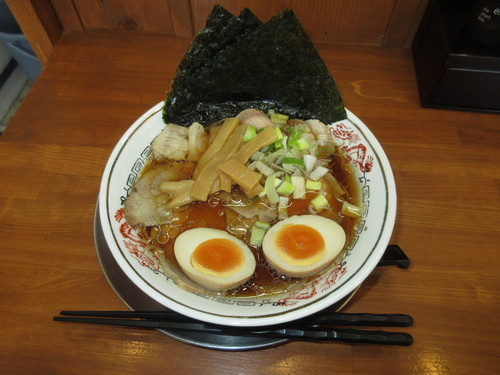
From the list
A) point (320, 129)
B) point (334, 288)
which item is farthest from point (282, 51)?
point (334, 288)

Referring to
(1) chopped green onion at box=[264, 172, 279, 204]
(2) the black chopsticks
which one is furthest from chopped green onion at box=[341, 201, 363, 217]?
(2) the black chopsticks

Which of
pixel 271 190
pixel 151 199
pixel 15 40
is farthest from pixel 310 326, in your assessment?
pixel 15 40

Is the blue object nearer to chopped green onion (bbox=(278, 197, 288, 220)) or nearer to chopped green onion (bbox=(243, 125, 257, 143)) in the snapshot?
chopped green onion (bbox=(243, 125, 257, 143))

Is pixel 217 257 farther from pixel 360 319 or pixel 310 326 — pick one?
pixel 360 319

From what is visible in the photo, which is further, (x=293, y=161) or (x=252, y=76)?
(x=252, y=76)

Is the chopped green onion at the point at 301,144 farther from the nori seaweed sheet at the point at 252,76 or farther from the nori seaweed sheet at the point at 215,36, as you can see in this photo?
the nori seaweed sheet at the point at 215,36

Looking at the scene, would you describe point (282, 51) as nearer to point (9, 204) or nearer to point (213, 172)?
point (213, 172)
